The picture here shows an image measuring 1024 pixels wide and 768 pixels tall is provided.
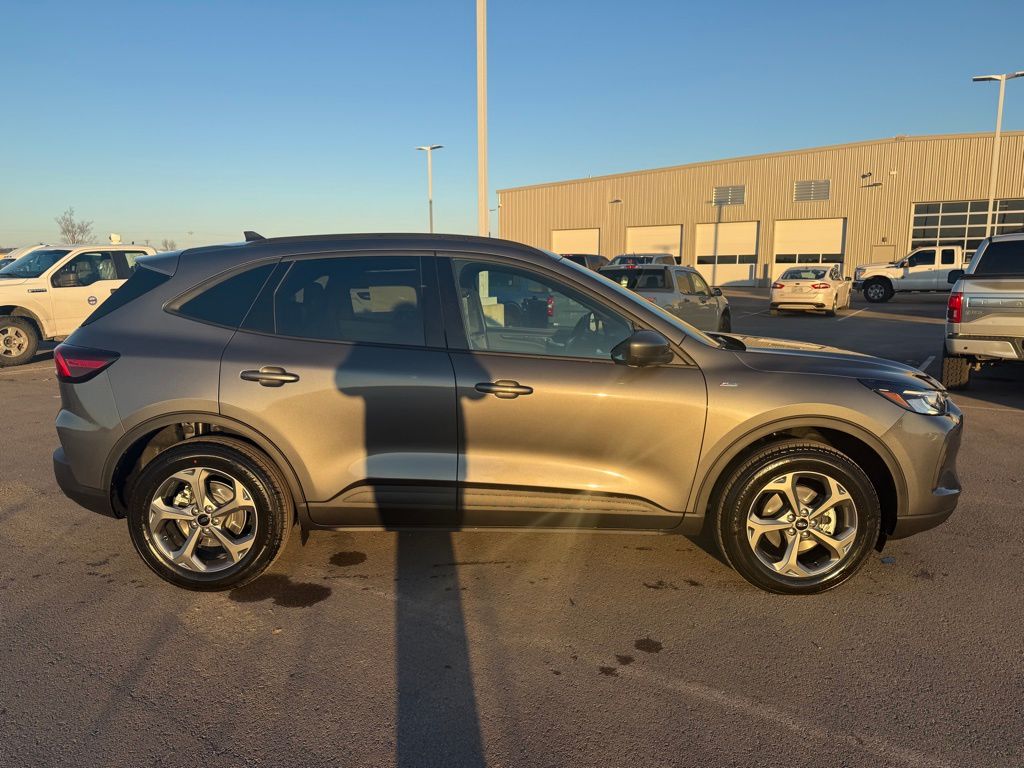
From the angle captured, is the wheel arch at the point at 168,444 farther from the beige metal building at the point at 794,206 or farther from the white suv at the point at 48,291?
the beige metal building at the point at 794,206

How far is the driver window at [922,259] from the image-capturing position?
2648 centimetres

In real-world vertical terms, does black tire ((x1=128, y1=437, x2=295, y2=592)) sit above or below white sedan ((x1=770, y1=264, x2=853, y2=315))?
below

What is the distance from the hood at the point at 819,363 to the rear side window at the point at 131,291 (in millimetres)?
3043

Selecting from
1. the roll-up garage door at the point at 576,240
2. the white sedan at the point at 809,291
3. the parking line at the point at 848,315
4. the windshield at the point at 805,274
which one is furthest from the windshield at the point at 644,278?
the roll-up garage door at the point at 576,240

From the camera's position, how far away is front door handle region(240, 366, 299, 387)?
135 inches

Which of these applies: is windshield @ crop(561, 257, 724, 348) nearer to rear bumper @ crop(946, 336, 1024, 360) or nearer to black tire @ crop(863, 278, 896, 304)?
rear bumper @ crop(946, 336, 1024, 360)

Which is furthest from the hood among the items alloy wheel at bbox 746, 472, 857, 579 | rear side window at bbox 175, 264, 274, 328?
rear side window at bbox 175, 264, 274, 328

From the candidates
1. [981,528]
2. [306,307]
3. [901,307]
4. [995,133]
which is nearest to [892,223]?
[995,133]

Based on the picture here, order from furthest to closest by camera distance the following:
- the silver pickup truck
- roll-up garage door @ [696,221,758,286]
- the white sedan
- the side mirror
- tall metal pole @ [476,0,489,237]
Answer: roll-up garage door @ [696,221,758,286], the white sedan, tall metal pole @ [476,0,489,237], the silver pickup truck, the side mirror

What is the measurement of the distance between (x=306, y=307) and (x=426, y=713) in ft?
6.70

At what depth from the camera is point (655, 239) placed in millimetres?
44062

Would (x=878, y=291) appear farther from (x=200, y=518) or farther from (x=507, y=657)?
(x=200, y=518)

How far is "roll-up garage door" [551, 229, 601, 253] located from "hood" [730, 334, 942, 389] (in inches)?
1689

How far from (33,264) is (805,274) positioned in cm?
2056
